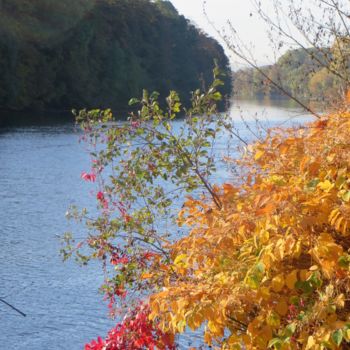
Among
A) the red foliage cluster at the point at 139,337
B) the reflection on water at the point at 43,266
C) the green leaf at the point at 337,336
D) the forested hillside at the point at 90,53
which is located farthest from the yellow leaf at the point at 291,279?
the forested hillside at the point at 90,53

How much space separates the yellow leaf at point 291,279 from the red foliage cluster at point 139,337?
124 cm

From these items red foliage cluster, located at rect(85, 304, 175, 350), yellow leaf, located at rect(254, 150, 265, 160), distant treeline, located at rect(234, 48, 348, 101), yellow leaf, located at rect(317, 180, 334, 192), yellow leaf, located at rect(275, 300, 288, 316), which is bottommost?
red foliage cluster, located at rect(85, 304, 175, 350)

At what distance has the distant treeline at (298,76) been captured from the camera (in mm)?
6043

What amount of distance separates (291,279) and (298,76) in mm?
3757

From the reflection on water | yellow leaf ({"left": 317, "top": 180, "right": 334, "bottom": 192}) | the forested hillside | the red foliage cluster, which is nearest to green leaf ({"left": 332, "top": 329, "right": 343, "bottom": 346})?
yellow leaf ({"left": 317, "top": 180, "right": 334, "bottom": 192})

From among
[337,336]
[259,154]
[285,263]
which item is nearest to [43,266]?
[259,154]

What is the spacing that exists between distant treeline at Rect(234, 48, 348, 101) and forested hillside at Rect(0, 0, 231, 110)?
44.5 m

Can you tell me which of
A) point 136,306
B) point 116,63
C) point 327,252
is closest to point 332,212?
point 327,252

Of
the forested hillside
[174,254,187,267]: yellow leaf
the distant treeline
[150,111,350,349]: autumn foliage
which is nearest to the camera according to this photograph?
[150,111,350,349]: autumn foliage

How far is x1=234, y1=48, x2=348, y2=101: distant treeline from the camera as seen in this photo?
238 inches

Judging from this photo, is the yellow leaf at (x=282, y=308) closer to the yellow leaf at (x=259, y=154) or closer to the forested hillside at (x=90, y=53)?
the yellow leaf at (x=259, y=154)

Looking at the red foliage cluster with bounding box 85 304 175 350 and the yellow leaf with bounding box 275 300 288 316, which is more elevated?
the yellow leaf with bounding box 275 300 288 316

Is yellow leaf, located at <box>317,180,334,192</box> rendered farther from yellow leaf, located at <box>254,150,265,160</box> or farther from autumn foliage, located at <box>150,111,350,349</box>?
yellow leaf, located at <box>254,150,265,160</box>

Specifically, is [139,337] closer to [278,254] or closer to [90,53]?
[278,254]
